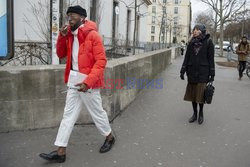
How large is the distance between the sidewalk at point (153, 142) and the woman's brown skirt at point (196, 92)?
18.0 inches

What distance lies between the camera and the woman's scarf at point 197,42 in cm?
561

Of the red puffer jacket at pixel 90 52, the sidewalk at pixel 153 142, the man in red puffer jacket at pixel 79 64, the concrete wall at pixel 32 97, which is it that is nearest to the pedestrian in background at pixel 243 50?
the sidewalk at pixel 153 142

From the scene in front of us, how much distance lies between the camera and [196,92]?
5.74m

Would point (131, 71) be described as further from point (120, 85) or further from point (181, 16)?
point (181, 16)

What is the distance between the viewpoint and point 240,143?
4.80 m

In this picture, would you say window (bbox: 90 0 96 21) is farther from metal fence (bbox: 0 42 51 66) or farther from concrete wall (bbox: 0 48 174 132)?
concrete wall (bbox: 0 48 174 132)

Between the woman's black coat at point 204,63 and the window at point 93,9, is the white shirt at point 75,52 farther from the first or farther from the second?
the window at point 93,9

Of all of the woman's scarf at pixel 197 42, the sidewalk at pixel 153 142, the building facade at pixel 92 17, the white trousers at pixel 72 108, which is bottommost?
the sidewalk at pixel 153 142

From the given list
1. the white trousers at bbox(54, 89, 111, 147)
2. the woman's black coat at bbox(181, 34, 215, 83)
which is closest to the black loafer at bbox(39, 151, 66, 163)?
the white trousers at bbox(54, 89, 111, 147)

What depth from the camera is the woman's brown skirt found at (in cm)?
567

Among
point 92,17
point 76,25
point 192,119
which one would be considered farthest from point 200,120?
point 92,17

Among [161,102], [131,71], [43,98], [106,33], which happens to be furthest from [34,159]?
[106,33]

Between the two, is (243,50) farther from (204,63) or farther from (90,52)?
(90,52)

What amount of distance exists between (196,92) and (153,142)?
1.53m
